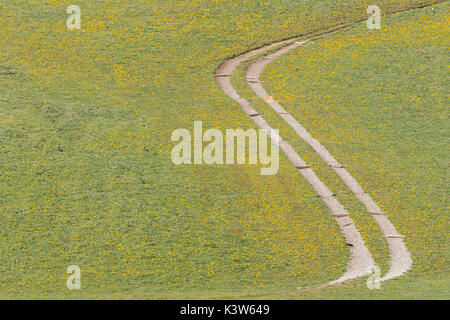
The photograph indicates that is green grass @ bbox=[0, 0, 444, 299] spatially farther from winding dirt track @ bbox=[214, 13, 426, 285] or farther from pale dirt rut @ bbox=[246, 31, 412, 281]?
pale dirt rut @ bbox=[246, 31, 412, 281]

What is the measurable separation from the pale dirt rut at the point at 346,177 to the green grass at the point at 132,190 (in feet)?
6.66

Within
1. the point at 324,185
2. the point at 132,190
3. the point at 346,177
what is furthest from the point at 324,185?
the point at 132,190

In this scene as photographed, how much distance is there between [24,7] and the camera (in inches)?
2026

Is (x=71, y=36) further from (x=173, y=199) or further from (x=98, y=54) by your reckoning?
(x=173, y=199)

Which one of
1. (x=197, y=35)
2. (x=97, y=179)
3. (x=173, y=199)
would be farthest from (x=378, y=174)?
(x=197, y=35)

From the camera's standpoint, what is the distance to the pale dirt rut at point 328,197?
81.4 feet

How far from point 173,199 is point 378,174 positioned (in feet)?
32.9

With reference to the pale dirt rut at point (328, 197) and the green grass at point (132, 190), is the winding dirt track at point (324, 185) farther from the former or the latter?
the green grass at point (132, 190)

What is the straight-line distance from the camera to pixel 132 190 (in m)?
28.4

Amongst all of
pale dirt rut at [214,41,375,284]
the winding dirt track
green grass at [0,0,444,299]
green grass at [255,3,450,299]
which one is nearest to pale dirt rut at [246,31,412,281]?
the winding dirt track

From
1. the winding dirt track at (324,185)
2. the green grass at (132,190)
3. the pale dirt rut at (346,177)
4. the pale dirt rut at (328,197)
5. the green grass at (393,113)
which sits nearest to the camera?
the green grass at (132,190)

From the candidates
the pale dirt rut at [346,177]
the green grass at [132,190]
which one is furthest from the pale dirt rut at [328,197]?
the pale dirt rut at [346,177]

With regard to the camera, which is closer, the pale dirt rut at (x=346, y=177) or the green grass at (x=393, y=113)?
the pale dirt rut at (x=346, y=177)

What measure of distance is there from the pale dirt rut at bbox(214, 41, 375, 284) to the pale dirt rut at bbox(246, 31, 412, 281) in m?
1.01
